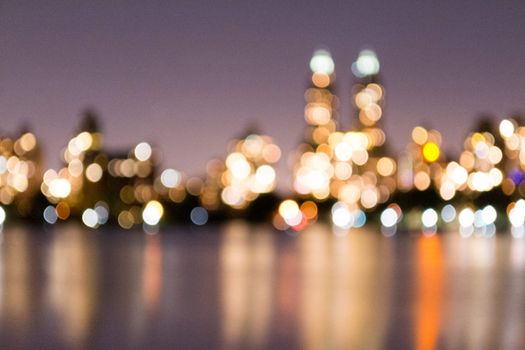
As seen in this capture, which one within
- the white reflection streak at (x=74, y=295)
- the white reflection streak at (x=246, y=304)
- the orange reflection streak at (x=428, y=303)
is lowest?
the orange reflection streak at (x=428, y=303)

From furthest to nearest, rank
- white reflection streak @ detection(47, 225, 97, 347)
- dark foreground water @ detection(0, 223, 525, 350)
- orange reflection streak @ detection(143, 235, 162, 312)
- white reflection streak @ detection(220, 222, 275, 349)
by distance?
orange reflection streak @ detection(143, 235, 162, 312) < white reflection streak @ detection(47, 225, 97, 347) < white reflection streak @ detection(220, 222, 275, 349) < dark foreground water @ detection(0, 223, 525, 350)

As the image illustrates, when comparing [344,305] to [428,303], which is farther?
[428,303]

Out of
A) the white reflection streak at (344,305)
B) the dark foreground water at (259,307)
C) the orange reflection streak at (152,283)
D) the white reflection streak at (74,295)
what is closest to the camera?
the dark foreground water at (259,307)

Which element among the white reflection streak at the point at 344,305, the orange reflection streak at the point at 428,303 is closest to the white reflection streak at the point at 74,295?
the white reflection streak at the point at 344,305

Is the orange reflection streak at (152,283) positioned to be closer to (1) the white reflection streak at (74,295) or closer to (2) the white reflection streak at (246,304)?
(1) the white reflection streak at (74,295)

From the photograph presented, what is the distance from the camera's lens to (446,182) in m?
138

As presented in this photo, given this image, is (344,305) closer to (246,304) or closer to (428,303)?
(246,304)

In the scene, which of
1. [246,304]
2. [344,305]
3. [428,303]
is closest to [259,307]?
[246,304]

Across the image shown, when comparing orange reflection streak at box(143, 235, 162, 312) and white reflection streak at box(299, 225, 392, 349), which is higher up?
orange reflection streak at box(143, 235, 162, 312)

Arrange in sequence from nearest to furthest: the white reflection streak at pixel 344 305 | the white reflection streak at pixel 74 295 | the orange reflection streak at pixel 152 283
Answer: the white reflection streak at pixel 344 305 → the white reflection streak at pixel 74 295 → the orange reflection streak at pixel 152 283

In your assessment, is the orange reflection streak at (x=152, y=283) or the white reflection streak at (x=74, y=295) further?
the orange reflection streak at (x=152, y=283)

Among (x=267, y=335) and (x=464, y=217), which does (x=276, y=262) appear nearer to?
(x=267, y=335)

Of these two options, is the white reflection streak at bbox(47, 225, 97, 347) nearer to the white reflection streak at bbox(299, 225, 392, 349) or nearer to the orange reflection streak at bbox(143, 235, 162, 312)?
the orange reflection streak at bbox(143, 235, 162, 312)

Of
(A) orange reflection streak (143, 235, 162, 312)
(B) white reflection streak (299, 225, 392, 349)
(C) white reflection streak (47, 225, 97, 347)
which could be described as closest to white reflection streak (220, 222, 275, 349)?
(B) white reflection streak (299, 225, 392, 349)
